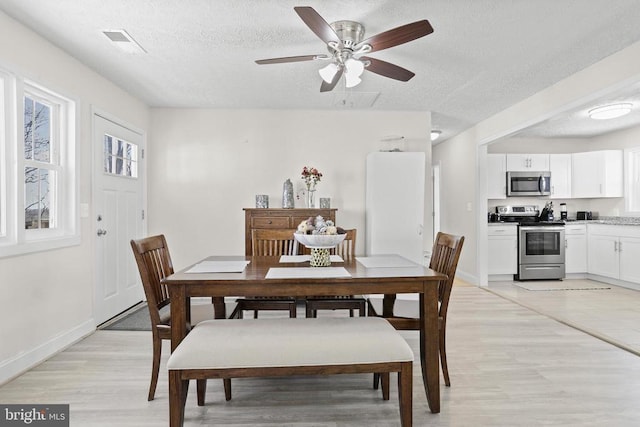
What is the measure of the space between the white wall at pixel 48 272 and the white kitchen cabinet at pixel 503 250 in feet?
16.8

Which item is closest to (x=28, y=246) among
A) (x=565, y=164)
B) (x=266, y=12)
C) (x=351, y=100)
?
(x=266, y=12)

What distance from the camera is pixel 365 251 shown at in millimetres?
4801

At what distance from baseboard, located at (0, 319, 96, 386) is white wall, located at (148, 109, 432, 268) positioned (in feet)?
5.02

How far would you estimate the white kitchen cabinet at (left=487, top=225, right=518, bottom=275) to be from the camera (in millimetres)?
5707

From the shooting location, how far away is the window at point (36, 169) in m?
2.46

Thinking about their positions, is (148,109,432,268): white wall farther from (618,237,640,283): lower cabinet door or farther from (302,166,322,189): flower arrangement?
(618,237,640,283): lower cabinet door

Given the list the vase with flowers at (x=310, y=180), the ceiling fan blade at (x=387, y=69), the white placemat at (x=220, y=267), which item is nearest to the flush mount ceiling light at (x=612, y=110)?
the ceiling fan blade at (x=387, y=69)

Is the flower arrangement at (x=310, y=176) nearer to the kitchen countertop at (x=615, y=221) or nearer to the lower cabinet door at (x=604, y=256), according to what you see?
the kitchen countertop at (x=615, y=221)

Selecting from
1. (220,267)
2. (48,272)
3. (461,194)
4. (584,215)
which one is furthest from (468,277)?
(48,272)

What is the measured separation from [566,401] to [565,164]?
4.98m

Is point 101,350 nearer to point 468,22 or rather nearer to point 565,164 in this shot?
point 468,22

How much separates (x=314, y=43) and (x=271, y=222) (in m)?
2.02

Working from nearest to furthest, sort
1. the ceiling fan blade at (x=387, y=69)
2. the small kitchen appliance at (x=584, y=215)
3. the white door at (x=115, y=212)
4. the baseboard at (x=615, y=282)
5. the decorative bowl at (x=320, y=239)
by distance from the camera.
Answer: the decorative bowl at (x=320, y=239) → the ceiling fan blade at (x=387, y=69) → the white door at (x=115, y=212) → the baseboard at (x=615, y=282) → the small kitchen appliance at (x=584, y=215)

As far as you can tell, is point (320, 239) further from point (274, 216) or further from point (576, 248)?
point (576, 248)
